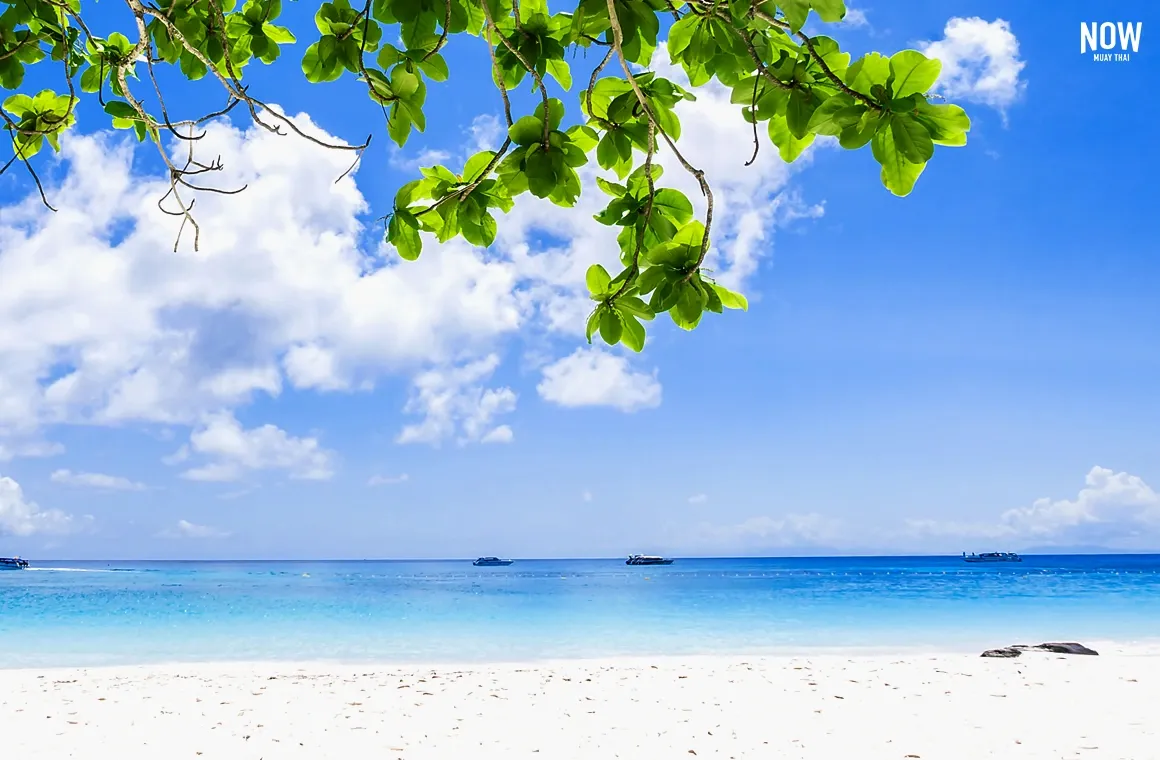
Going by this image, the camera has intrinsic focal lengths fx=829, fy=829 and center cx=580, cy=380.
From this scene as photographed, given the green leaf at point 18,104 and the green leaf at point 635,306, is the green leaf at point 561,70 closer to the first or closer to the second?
the green leaf at point 635,306

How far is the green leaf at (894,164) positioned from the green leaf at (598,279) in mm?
322

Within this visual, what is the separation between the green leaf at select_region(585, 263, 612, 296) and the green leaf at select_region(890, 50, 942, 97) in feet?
1.18

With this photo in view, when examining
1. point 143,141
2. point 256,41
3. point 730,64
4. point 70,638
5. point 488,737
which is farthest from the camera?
point 70,638

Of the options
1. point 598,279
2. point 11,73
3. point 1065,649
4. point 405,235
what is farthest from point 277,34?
point 1065,649

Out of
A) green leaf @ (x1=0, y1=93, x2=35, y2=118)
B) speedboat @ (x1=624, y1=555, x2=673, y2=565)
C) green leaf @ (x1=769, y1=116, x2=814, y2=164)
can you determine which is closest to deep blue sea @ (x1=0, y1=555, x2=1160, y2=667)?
green leaf @ (x1=0, y1=93, x2=35, y2=118)

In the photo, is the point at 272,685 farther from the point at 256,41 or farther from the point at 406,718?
the point at 256,41

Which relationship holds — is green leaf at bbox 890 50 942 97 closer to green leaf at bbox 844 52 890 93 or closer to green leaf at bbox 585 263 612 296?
green leaf at bbox 844 52 890 93

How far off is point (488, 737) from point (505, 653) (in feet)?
30.4

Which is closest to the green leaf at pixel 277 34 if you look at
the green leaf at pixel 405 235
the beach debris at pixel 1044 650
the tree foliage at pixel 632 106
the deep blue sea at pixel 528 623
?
the tree foliage at pixel 632 106

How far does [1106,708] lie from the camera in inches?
271

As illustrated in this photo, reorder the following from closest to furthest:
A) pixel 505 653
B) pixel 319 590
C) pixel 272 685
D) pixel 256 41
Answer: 1. pixel 256 41
2. pixel 272 685
3. pixel 505 653
4. pixel 319 590

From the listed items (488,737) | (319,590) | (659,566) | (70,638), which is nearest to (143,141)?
(488,737)

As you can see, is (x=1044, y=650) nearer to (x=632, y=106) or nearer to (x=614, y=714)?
(x=614, y=714)

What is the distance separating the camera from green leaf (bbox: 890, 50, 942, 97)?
701 mm
